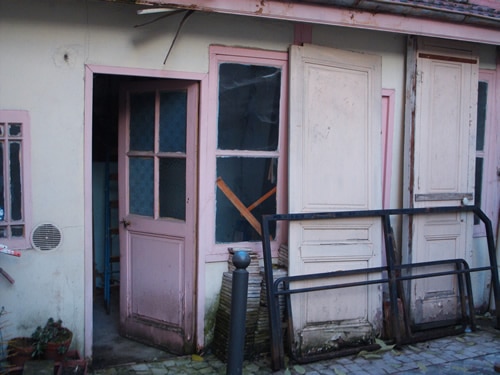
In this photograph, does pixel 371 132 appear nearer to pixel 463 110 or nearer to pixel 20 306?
pixel 463 110

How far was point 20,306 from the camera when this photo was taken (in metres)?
3.94

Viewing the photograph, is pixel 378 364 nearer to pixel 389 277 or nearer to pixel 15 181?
pixel 389 277

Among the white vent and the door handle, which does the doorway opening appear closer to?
the door handle

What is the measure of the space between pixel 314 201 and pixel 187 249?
120 cm

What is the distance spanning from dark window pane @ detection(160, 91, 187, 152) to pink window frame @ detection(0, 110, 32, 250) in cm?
117

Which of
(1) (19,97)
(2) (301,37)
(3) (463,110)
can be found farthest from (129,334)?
(3) (463,110)

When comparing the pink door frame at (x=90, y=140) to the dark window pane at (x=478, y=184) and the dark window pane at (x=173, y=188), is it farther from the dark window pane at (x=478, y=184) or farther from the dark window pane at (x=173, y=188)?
the dark window pane at (x=478, y=184)

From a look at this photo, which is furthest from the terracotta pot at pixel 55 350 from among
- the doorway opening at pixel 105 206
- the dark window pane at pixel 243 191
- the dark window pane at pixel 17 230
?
the dark window pane at pixel 243 191

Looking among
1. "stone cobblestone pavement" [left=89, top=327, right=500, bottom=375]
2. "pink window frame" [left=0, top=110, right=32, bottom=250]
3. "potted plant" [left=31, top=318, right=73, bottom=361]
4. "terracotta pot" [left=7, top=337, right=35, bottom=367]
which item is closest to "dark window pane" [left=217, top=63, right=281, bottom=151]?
"pink window frame" [left=0, top=110, right=32, bottom=250]

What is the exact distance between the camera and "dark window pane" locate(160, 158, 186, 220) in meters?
4.60

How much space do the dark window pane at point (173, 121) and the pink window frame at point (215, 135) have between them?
0.25 m

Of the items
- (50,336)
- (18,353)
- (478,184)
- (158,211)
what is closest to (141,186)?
(158,211)

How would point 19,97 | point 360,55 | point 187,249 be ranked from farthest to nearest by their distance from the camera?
point 360,55 < point 187,249 < point 19,97

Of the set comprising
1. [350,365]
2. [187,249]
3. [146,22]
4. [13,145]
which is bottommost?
[350,365]
